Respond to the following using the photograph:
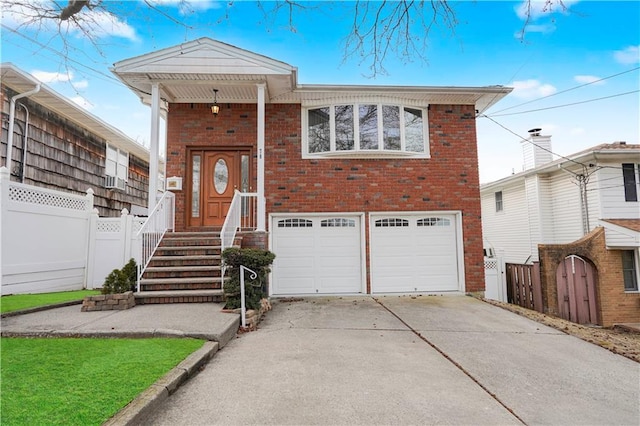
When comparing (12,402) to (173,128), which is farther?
(173,128)

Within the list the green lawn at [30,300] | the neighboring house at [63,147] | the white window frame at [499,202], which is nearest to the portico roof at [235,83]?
the neighboring house at [63,147]

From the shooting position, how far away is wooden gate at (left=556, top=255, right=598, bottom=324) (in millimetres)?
9586

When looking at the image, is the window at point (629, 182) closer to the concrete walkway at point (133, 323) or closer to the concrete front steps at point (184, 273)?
the concrete front steps at point (184, 273)

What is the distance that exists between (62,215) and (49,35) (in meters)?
4.81

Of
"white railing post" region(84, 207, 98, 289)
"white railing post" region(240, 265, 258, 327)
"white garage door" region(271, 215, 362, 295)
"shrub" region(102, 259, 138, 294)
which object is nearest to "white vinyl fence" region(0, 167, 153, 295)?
"white railing post" region(84, 207, 98, 289)

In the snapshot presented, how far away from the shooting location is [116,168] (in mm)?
12172

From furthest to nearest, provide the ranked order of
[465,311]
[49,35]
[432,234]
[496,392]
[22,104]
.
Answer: [432,234] < [22,104] < [465,311] < [49,35] < [496,392]

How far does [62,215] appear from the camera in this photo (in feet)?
23.7

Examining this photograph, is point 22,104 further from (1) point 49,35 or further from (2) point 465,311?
(2) point 465,311

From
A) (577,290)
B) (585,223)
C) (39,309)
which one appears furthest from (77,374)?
(585,223)

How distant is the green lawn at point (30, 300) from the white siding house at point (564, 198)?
11224 mm

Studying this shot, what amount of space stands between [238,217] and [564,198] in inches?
456

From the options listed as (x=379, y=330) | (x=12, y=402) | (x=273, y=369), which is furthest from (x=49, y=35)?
(x=379, y=330)

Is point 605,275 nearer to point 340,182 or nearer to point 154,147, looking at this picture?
point 340,182
